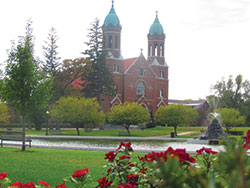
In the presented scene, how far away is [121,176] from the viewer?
398cm

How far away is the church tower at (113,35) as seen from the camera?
6147 cm

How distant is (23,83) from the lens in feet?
52.7

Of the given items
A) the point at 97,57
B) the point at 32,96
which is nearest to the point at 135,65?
the point at 97,57

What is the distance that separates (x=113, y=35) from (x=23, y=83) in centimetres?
4664

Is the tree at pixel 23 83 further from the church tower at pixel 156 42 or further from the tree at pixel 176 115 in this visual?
the church tower at pixel 156 42

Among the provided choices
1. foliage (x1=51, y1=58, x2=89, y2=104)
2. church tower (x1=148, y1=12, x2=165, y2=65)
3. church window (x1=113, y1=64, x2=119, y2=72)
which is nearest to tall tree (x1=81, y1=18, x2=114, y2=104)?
foliage (x1=51, y1=58, x2=89, y2=104)

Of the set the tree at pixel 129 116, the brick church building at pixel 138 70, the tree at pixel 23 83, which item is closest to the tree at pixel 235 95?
the brick church building at pixel 138 70

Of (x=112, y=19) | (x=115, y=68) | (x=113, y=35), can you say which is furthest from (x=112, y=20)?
(x=115, y=68)

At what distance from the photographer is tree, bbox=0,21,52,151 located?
15.8 m

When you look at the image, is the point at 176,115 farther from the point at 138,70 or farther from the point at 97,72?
the point at 138,70

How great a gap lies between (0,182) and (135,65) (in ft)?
197

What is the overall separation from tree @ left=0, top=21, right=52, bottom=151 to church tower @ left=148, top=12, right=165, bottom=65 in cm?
5282

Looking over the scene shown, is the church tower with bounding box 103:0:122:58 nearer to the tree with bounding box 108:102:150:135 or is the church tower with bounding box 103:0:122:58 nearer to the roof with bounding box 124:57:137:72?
the roof with bounding box 124:57:137:72

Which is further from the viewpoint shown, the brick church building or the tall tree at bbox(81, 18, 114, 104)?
the brick church building
